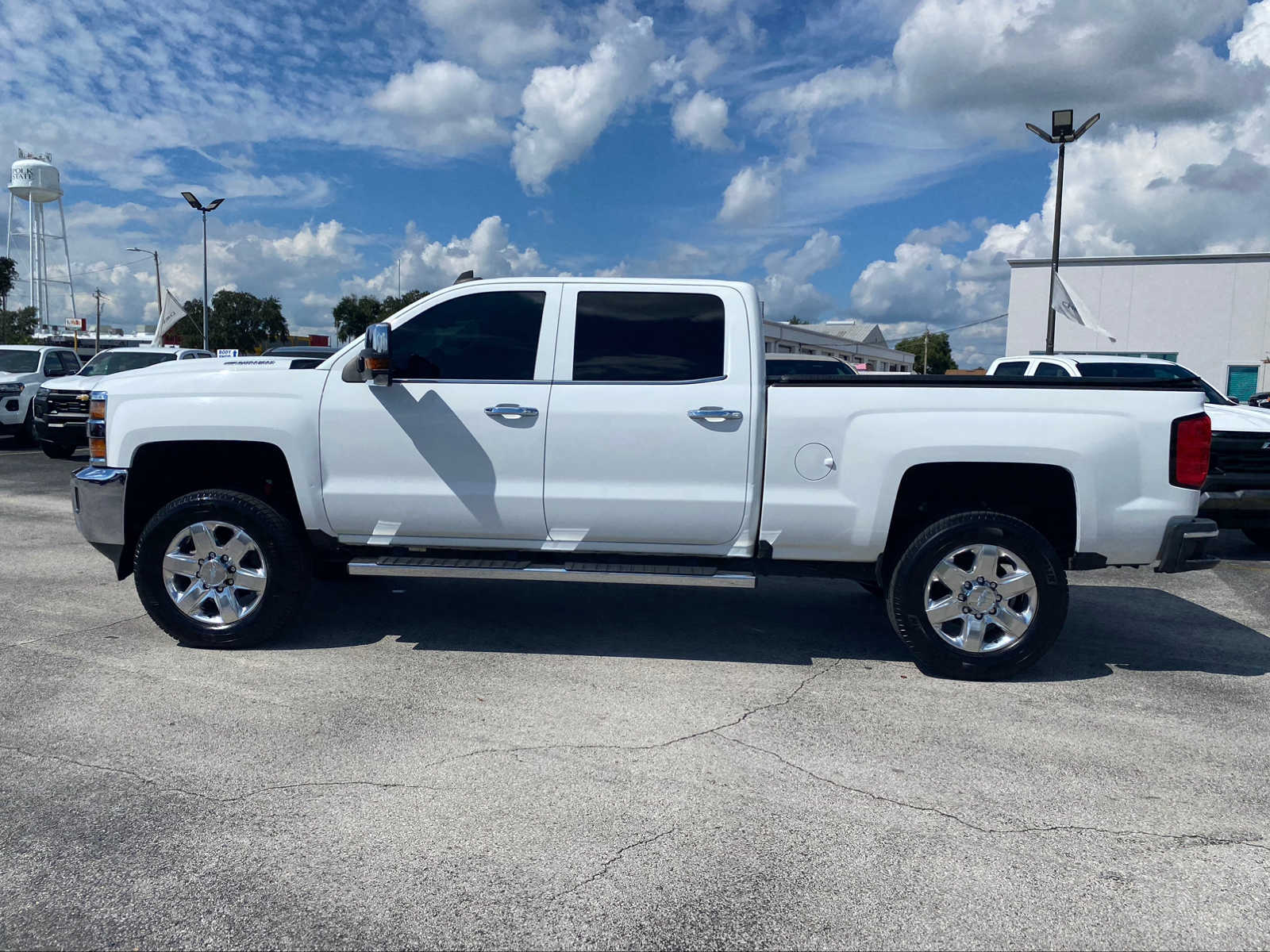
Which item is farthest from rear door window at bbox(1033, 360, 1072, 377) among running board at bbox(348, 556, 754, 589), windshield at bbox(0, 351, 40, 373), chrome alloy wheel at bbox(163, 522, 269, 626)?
windshield at bbox(0, 351, 40, 373)

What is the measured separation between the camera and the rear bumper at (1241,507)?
317 inches

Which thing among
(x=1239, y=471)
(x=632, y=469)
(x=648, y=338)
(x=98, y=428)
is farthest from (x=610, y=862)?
(x=1239, y=471)

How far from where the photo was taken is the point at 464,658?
5.27m

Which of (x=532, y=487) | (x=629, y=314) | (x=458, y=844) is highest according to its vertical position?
(x=629, y=314)

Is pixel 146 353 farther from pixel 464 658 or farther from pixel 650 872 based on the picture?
pixel 650 872

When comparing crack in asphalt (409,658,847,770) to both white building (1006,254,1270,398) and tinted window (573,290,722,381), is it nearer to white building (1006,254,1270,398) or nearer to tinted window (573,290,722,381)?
tinted window (573,290,722,381)

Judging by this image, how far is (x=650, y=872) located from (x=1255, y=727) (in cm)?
315

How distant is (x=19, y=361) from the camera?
17.6m

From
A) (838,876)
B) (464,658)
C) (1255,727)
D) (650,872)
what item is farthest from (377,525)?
(1255,727)

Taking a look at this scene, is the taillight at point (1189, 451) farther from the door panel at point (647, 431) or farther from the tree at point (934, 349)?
the tree at point (934, 349)

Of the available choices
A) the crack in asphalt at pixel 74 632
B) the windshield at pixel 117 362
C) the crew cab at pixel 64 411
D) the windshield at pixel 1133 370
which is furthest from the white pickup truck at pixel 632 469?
the windshield at pixel 117 362

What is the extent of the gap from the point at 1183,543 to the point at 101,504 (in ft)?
18.7

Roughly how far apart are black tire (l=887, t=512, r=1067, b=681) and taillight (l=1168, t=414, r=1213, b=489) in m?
0.72

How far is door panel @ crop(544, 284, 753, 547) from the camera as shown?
5.00 metres
